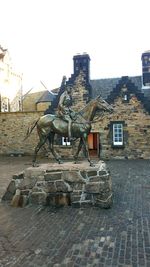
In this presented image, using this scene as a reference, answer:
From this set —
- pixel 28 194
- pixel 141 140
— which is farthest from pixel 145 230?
pixel 141 140

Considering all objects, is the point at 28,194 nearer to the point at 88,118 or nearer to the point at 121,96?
the point at 88,118

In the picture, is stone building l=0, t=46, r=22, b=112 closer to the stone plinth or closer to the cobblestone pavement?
the stone plinth

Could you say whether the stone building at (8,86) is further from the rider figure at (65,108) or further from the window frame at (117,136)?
the rider figure at (65,108)

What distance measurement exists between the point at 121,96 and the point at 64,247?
17683mm

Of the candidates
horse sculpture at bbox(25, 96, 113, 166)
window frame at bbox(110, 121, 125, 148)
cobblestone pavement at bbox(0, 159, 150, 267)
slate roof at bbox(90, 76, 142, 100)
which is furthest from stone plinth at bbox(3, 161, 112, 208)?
slate roof at bbox(90, 76, 142, 100)

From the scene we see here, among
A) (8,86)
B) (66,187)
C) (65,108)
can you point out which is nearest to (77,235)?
(66,187)

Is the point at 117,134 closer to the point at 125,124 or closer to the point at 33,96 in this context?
the point at 125,124

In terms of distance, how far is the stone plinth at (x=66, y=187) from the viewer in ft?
28.7

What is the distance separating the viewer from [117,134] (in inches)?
877

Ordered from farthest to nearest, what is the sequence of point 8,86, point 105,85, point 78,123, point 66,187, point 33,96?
point 33,96 < point 8,86 < point 105,85 < point 78,123 < point 66,187

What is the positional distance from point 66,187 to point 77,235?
103 inches

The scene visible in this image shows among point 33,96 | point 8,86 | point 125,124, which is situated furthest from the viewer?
point 33,96

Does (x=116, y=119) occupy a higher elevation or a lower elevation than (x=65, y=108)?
lower

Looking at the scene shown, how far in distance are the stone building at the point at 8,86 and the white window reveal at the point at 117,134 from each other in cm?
1399
